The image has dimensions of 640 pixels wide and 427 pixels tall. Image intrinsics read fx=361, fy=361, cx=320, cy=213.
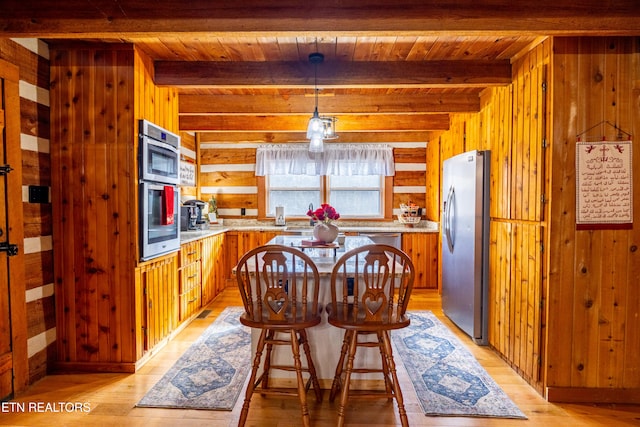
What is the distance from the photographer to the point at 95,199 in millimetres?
2676

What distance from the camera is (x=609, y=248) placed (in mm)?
2320

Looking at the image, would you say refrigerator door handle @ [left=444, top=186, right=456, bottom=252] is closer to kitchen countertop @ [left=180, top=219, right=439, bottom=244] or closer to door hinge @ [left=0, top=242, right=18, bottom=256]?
kitchen countertop @ [left=180, top=219, right=439, bottom=244]

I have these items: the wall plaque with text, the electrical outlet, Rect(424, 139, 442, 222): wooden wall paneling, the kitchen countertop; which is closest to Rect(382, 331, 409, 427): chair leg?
the wall plaque with text

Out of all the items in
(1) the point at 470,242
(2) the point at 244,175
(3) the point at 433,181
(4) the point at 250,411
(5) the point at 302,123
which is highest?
(5) the point at 302,123

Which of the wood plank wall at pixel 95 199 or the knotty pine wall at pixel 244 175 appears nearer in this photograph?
the wood plank wall at pixel 95 199

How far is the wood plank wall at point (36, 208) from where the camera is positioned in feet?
8.00

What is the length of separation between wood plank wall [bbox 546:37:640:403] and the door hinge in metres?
3.46

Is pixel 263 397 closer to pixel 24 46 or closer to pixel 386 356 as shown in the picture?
pixel 386 356

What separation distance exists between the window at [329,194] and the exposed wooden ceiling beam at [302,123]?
1281 mm

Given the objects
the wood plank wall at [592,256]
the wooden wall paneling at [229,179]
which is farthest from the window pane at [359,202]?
the wood plank wall at [592,256]

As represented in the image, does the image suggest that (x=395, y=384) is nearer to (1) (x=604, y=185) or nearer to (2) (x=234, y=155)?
(1) (x=604, y=185)

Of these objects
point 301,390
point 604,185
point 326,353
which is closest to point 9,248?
point 301,390

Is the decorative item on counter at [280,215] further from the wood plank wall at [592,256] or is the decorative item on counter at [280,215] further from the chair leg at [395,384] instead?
the wood plank wall at [592,256]

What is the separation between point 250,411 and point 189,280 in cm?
193
